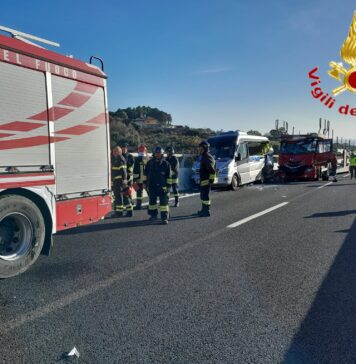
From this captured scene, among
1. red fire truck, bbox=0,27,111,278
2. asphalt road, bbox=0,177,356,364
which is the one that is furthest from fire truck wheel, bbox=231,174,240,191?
red fire truck, bbox=0,27,111,278

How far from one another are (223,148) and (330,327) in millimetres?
13042

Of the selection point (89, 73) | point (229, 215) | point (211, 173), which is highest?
point (89, 73)

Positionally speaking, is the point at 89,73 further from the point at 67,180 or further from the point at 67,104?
the point at 67,180

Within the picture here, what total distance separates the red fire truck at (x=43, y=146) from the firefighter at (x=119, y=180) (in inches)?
108

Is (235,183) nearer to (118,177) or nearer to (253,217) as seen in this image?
(253,217)

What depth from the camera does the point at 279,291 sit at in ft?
13.9

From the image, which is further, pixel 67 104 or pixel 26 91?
pixel 67 104

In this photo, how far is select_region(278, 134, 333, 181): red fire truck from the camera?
68.0ft

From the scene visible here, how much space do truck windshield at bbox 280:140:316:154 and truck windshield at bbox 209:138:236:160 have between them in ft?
21.9

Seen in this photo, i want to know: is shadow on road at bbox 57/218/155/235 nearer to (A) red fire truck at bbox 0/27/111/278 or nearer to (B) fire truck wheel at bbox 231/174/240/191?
(A) red fire truck at bbox 0/27/111/278

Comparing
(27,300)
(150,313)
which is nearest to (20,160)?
(27,300)

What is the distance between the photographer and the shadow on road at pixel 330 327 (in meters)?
2.88

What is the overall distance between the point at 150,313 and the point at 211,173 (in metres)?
5.90

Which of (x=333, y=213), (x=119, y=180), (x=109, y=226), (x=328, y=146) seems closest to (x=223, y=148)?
(x=333, y=213)
